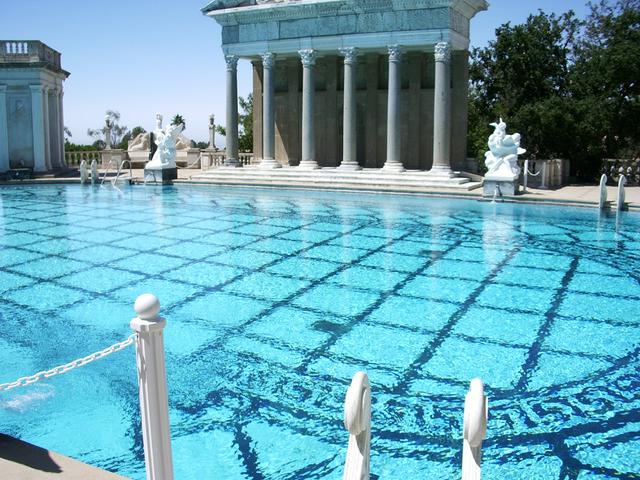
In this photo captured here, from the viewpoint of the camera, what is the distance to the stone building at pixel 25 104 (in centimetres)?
3073

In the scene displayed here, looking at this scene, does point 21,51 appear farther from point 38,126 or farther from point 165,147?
point 165,147

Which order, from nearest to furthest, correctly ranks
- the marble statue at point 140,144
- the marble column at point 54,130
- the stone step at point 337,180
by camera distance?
the stone step at point 337,180 < the marble column at point 54,130 < the marble statue at point 140,144

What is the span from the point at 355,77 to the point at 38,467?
79.1 feet

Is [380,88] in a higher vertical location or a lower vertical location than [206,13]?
lower

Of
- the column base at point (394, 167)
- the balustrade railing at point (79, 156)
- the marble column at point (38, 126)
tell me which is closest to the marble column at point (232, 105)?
the column base at point (394, 167)

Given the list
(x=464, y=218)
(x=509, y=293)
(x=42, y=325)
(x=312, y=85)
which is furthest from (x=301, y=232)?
(x=312, y=85)

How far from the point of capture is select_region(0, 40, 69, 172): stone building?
30.7 metres

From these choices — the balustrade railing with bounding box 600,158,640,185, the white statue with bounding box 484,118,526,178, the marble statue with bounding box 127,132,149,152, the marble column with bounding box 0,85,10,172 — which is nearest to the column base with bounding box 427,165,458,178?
the white statue with bounding box 484,118,526,178

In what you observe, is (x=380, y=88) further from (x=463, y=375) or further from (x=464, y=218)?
(x=463, y=375)

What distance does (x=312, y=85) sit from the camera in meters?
27.3

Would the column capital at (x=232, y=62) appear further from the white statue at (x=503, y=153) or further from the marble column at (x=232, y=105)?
the white statue at (x=503, y=153)

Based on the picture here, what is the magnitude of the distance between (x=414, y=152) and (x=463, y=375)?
74.9 feet

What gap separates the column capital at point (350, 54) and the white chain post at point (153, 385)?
79.2 ft

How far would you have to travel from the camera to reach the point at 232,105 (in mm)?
29094
